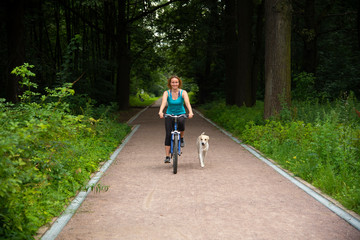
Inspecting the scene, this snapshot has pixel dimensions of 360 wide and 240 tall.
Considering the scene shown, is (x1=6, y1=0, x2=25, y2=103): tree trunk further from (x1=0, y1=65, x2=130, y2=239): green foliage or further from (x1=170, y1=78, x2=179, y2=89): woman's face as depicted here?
(x1=170, y1=78, x2=179, y2=89): woman's face

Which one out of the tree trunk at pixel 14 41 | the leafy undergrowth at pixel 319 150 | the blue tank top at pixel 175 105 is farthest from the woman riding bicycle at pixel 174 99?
the tree trunk at pixel 14 41

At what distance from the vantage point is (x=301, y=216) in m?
5.43

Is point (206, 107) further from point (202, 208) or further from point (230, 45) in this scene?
point (202, 208)

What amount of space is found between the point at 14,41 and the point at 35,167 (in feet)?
34.9

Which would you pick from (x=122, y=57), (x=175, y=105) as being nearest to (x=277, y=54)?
(x=175, y=105)

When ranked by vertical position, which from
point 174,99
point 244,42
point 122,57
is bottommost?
point 174,99

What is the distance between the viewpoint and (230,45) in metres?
25.3

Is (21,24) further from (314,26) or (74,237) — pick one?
(314,26)

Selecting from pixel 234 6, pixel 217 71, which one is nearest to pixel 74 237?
pixel 234 6

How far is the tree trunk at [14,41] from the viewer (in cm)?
1488

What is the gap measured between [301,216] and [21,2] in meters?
13.6

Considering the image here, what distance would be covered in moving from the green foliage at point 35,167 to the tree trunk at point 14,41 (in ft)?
20.6

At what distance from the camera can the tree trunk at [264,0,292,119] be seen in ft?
44.4

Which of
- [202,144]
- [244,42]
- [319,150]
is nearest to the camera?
[319,150]
